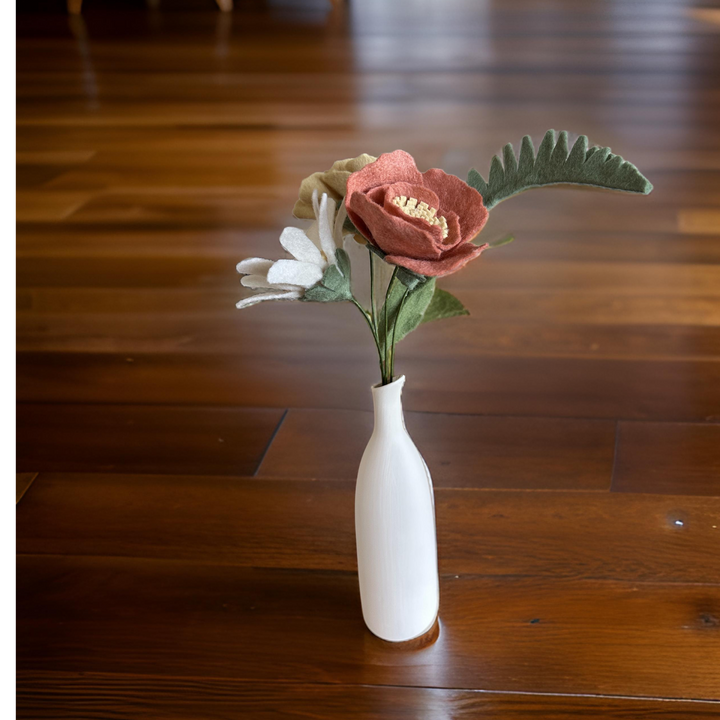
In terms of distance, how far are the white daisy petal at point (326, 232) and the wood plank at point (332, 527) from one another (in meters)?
0.54

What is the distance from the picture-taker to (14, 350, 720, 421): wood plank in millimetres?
1585

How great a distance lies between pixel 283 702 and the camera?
102cm

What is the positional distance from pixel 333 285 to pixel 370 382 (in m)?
0.89

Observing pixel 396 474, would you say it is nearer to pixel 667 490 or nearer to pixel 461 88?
pixel 667 490

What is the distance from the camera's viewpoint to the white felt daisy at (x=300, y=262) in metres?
0.78

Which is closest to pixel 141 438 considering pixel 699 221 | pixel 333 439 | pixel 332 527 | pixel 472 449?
pixel 333 439

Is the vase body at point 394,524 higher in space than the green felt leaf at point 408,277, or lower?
lower

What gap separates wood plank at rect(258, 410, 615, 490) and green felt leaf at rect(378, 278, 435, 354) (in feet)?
1.70

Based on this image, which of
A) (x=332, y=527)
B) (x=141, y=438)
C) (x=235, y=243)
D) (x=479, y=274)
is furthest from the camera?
(x=235, y=243)

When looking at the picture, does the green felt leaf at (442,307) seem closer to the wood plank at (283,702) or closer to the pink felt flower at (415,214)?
the pink felt flower at (415,214)

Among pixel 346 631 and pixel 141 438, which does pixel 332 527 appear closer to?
pixel 346 631

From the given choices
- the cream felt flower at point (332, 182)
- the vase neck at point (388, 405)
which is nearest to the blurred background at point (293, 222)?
the vase neck at point (388, 405)

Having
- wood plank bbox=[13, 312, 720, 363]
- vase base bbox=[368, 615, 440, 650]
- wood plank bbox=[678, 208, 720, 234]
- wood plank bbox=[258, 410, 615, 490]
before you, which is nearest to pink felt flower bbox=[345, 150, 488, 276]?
vase base bbox=[368, 615, 440, 650]

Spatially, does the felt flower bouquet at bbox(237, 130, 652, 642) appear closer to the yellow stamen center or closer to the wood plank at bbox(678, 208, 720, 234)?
the yellow stamen center
